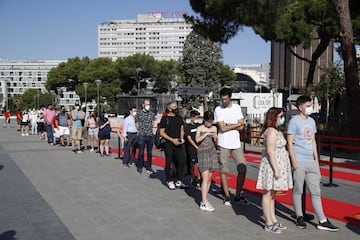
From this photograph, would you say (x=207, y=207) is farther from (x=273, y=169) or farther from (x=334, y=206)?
(x=334, y=206)

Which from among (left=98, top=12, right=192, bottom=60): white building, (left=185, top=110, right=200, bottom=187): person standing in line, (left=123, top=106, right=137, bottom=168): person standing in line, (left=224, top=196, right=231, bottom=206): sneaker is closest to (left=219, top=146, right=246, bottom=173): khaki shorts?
(left=224, top=196, right=231, bottom=206): sneaker

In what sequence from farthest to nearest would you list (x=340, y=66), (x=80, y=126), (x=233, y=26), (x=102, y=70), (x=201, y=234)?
(x=102, y=70) → (x=340, y=66) → (x=233, y=26) → (x=80, y=126) → (x=201, y=234)

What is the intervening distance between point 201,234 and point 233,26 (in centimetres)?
1366

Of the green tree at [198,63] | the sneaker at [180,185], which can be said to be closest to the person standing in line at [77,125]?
the sneaker at [180,185]

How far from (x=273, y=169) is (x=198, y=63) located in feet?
145

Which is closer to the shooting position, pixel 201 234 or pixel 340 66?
pixel 201 234

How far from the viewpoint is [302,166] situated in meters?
5.59

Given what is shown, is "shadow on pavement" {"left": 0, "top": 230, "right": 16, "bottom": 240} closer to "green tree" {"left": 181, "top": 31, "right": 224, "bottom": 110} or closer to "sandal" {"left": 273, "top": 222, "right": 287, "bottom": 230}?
"sandal" {"left": 273, "top": 222, "right": 287, "bottom": 230}

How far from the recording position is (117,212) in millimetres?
6484

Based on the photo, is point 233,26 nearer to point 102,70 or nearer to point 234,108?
point 234,108

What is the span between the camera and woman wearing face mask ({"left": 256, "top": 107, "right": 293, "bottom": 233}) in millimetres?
5324

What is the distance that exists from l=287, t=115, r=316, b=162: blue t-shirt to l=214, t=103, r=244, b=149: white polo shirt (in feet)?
4.02

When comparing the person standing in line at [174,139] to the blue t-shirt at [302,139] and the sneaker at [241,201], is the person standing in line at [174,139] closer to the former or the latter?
the sneaker at [241,201]

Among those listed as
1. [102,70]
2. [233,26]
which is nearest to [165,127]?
[233,26]
